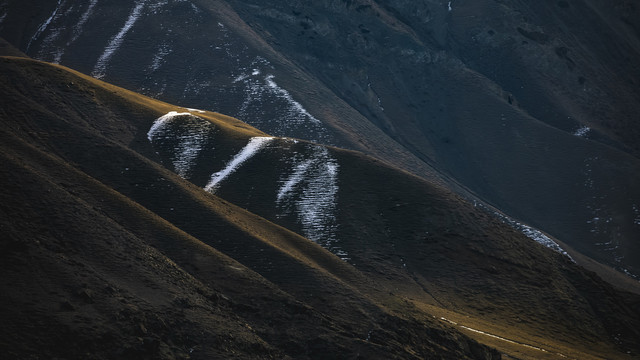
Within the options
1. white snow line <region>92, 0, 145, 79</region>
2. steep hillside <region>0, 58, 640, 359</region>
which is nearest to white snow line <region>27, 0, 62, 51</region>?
white snow line <region>92, 0, 145, 79</region>

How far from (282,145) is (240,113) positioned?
3370cm

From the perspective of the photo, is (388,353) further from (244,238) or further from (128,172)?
(128,172)

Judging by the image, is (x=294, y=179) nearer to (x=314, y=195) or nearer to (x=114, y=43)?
(x=314, y=195)

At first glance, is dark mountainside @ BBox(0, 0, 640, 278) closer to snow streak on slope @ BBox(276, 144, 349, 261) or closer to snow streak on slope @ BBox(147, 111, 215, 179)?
snow streak on slope @ BBox(147, 111, 215, 179)

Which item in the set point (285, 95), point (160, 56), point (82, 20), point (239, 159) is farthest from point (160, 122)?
point (82, 20)

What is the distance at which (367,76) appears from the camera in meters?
142

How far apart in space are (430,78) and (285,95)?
2227 inches

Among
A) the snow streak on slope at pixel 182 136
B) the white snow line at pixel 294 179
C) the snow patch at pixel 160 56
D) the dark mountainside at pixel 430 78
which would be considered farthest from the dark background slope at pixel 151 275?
the snow patch at pixel 160 56

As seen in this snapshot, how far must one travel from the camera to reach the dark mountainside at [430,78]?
102312 mm

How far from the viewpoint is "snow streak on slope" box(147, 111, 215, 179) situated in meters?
61.6

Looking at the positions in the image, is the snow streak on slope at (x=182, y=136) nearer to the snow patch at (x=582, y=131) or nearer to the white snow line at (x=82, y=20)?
the white snow line at (x=82, y=20)

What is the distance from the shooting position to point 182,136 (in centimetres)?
6500

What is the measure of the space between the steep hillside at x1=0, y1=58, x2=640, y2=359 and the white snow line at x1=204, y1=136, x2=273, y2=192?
0.21 meters

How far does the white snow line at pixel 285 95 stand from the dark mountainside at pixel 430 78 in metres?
0.36
